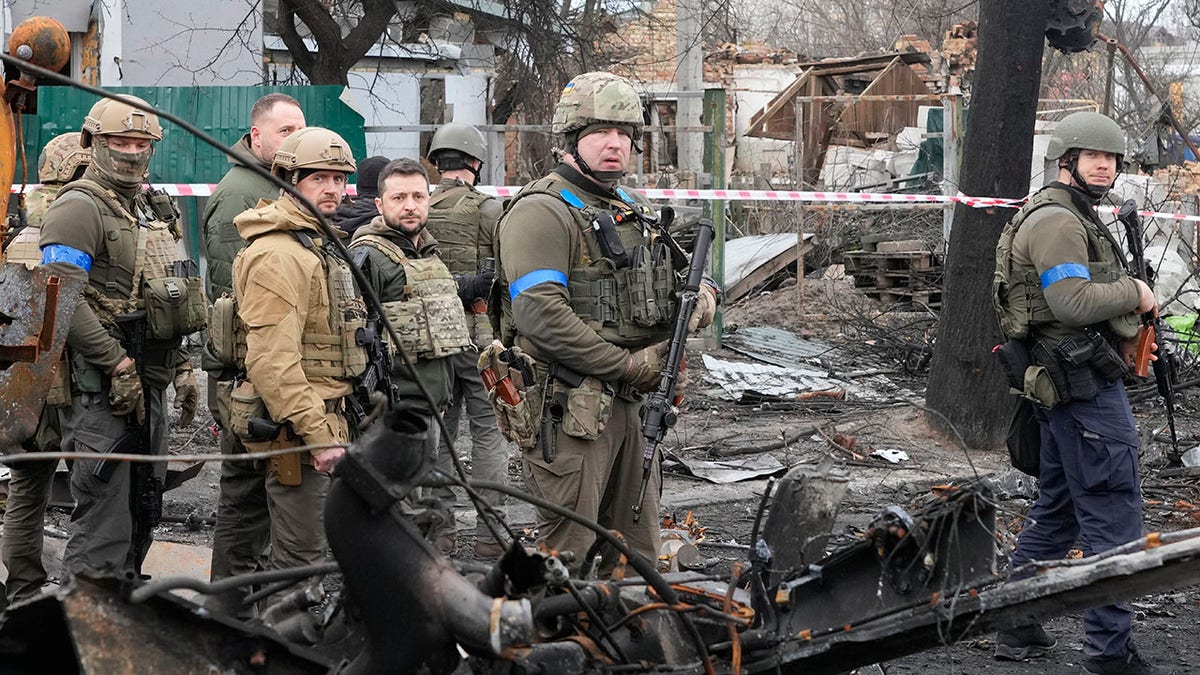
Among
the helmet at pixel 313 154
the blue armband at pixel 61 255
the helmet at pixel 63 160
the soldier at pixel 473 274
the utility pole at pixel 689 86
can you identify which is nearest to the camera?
the helmet at pixel 313 154

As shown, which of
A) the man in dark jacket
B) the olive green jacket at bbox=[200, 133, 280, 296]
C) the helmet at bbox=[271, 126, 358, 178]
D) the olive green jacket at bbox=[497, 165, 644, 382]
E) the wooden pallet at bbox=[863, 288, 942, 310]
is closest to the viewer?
the olive green jacket at bbox=[497, 165, 644, 382]

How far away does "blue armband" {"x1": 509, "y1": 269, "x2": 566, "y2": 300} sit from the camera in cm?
452

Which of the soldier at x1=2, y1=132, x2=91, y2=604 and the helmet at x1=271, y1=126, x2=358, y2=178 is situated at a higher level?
the helmet at x1=271, y1=126, x2=358, y2=178

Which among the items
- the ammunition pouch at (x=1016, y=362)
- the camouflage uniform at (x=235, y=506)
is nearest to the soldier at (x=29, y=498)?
the camouflage uniform at (x=235, y=506)

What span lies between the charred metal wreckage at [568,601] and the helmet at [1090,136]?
2550mm

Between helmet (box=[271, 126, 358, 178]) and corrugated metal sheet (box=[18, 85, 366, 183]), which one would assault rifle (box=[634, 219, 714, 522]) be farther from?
corrugated metal sheet (box=[18, 85, 366, 183])

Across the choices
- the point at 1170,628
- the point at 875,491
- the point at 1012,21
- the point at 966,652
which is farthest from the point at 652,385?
the point at 1012,21

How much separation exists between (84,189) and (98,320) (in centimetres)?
51

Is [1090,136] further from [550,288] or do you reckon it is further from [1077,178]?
[550,288]

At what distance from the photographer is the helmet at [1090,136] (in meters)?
5.18

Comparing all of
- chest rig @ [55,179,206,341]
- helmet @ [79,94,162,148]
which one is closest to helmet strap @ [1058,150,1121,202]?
chest rig @ [55,179,206,341]

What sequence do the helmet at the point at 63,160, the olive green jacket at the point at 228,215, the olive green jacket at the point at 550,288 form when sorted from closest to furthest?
the olive green jacket at the point at 550,288
the helmet at the point at 63,160
the olive green jacket at the point at 228,215

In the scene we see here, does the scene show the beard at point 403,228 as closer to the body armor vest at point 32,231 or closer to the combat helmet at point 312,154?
the combat helmet at point 312,154

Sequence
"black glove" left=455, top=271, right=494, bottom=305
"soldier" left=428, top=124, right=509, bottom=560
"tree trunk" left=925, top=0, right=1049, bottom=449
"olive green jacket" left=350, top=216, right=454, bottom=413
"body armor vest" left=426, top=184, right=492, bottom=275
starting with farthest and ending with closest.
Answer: "tree trunk" left=925, top=0, right=1049, bottom=449
"body armor vest" left=426, top=184, right=492, bottom=275
"soldier" left=428, top=124, right=509, bottom=560
"black glove" left=455, top=271, right=494, bottom=305
"olive green jacket" left=350, top=216, right=454, bottom=413
